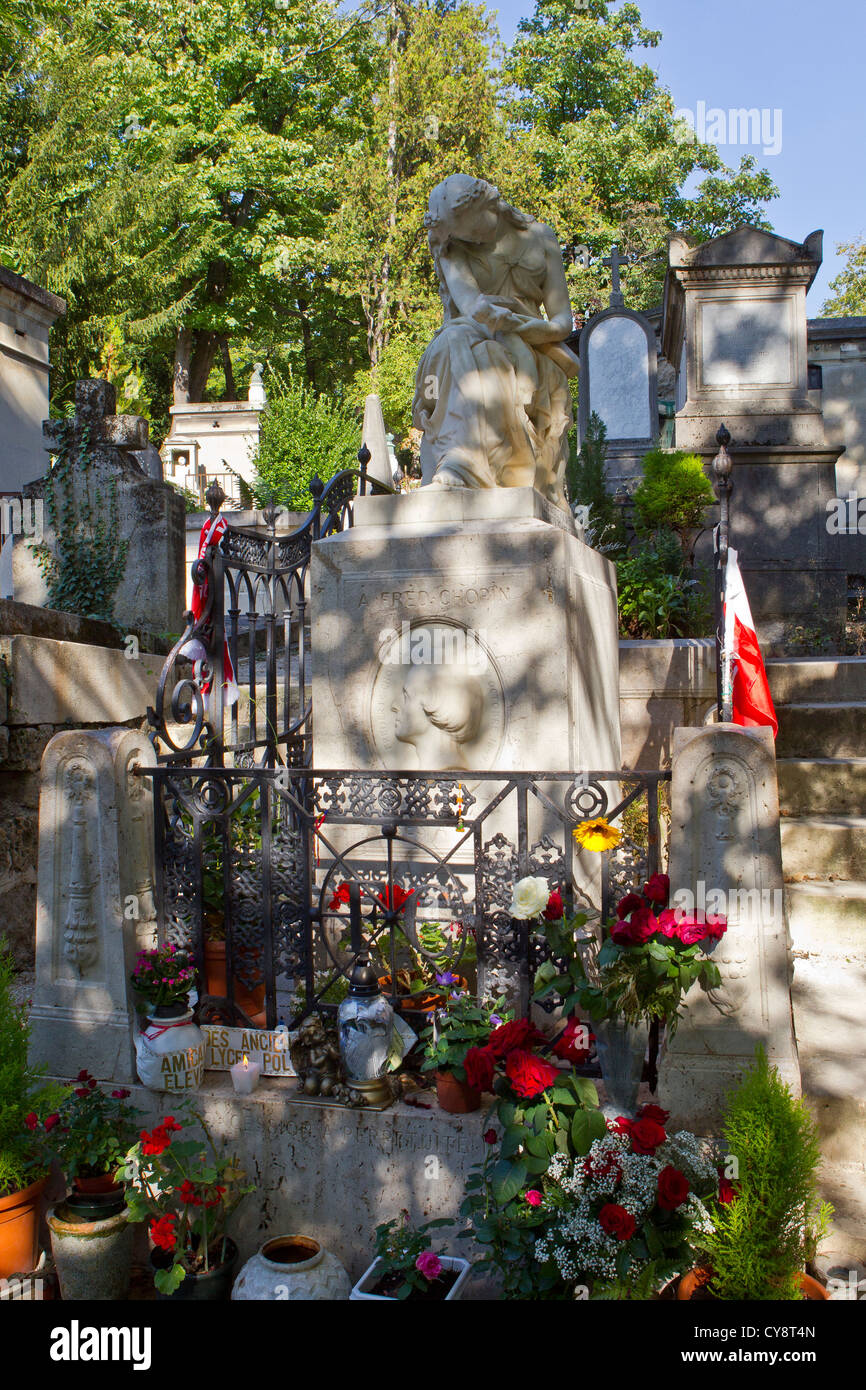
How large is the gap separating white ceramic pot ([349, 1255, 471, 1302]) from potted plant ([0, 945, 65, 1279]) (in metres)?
1.14

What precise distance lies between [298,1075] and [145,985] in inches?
24.2

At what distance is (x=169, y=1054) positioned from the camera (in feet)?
11.0

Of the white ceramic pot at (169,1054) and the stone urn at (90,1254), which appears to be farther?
the white ceramic pot at (169,1054)

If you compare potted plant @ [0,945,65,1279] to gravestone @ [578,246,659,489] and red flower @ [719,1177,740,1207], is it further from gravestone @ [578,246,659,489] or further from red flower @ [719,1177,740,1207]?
gravestone @ [578,246,659,489]

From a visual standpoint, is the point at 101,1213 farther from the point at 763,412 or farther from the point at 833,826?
the point at 763,412

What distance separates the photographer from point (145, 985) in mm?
3400

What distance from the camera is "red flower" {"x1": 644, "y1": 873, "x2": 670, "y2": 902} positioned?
293cm

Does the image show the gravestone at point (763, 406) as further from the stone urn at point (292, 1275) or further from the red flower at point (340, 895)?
the stone urn at point (292, 1275)

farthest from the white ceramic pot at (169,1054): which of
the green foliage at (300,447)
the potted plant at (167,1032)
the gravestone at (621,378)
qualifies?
the green foliage at (300,447)

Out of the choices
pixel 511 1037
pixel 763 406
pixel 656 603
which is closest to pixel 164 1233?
pixel 511 1037

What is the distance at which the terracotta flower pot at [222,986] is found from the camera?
378cm

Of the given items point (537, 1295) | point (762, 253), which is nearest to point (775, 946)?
point (537, 1295)

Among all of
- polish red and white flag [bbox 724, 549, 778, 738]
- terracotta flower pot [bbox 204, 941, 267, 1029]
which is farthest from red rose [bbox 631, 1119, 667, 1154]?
polish red and white flag [bbox 724, 549, 778, 738]

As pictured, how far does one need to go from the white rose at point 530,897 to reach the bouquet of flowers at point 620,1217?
0.69 metres
